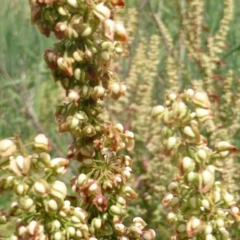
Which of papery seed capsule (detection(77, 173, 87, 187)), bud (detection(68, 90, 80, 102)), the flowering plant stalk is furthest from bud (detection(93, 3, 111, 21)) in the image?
papery seed capsule (detection(77, 173, 87, 187))

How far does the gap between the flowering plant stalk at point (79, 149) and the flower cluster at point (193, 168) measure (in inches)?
3.5

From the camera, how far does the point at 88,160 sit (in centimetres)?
108

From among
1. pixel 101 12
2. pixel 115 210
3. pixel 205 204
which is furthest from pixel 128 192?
pixel 101 12

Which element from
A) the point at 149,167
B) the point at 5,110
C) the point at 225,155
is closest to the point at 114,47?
the point at 225,155

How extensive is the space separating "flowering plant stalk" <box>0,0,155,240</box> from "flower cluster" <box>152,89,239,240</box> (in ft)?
0.30

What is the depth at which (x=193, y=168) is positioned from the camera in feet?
3.23

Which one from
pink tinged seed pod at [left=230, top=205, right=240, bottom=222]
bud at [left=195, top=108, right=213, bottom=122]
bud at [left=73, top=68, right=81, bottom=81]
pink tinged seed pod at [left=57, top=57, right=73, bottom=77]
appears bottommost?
pink tinged seed pod at [left=230, top=205, right=240, bottom=222]

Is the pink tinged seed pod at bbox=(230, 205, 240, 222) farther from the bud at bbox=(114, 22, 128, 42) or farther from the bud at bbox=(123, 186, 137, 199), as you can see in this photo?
Answer: the bud at bbox=(114, 22, 128, 42)

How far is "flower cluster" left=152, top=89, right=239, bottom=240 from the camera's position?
0.99 m

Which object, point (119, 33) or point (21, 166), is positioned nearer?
point (21, 166)

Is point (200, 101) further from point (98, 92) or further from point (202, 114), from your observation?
point (98, 92)

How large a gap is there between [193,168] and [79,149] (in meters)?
0.18

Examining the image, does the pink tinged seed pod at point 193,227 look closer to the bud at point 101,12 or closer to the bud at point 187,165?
the bud at point 187,165

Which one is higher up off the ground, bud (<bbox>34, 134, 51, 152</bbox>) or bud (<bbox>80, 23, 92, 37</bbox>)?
bud (<bbox>80, 23, 92, 37</bbox>)
